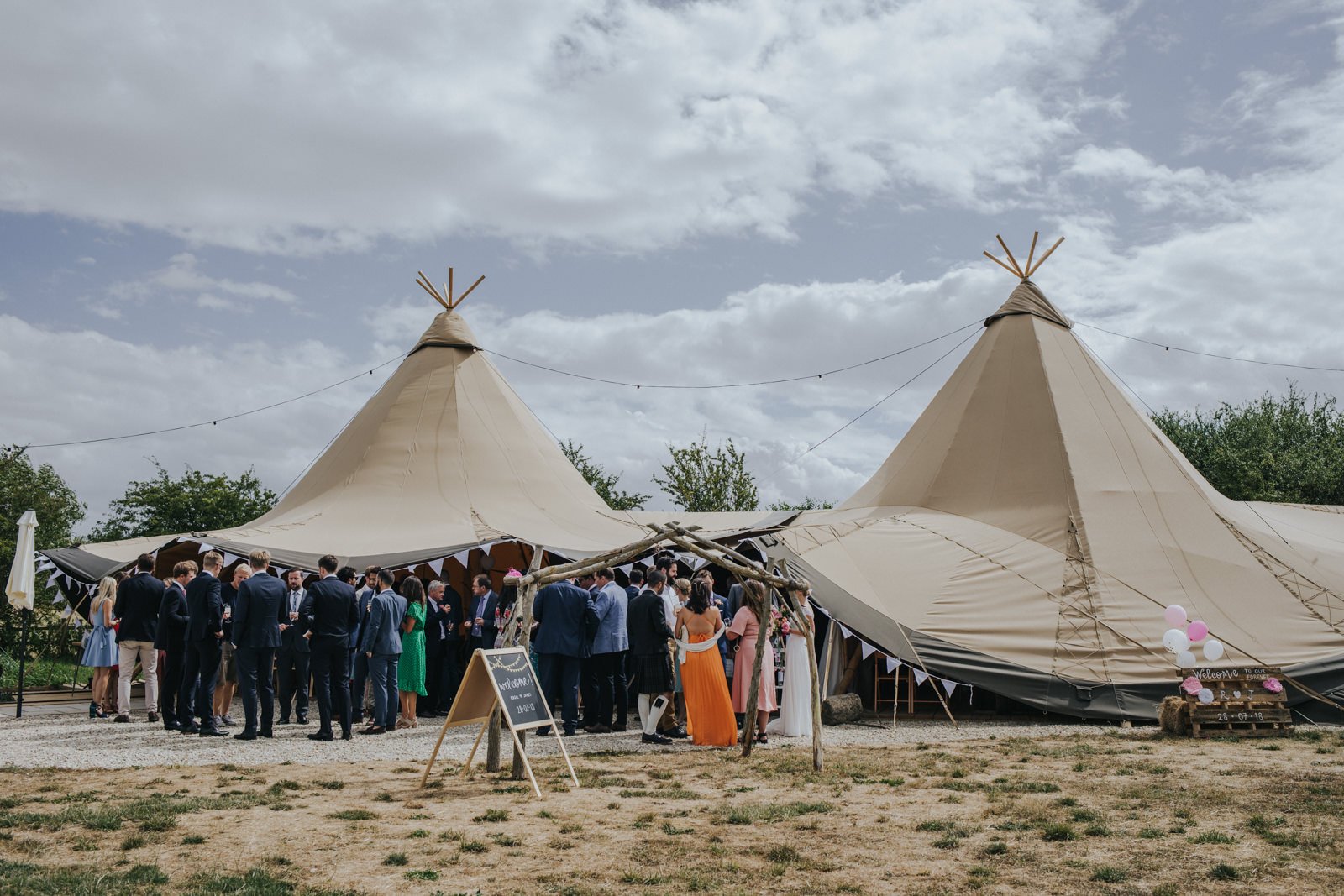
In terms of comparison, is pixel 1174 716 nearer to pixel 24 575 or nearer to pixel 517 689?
pixel 517 689

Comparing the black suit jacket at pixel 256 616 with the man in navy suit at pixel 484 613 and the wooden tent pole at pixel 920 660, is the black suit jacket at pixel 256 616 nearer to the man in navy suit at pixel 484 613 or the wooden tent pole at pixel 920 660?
the man in navy suit at pixel 484 613

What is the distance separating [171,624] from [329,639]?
6.39 ft

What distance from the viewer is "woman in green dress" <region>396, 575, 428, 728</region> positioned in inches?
411

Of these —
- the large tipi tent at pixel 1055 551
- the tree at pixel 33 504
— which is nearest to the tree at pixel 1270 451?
the large tipi tent at pixel 1055 551

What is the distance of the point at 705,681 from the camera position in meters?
9.22

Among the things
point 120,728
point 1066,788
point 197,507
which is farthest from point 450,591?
point 197,507

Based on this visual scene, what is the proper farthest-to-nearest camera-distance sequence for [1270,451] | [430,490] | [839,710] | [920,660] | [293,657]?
[1270,451] < [430,490] < [920,660] < [839,710] < [293,657]

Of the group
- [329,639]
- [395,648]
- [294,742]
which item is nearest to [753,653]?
[395,648]

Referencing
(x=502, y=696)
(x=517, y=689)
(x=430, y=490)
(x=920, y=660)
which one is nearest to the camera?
(x=502, y=696)

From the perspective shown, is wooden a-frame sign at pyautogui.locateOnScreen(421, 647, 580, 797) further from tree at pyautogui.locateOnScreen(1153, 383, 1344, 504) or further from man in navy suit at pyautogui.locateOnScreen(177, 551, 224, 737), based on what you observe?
tree at pyautogui.locateOnScreen(1153, 383, 1344, 504)

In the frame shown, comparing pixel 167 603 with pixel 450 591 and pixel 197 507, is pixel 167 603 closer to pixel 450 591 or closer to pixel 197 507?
pixel 450 591

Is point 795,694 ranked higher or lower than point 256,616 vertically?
lower

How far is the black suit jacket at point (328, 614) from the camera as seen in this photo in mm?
9141

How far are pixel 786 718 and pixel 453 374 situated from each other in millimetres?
8628
